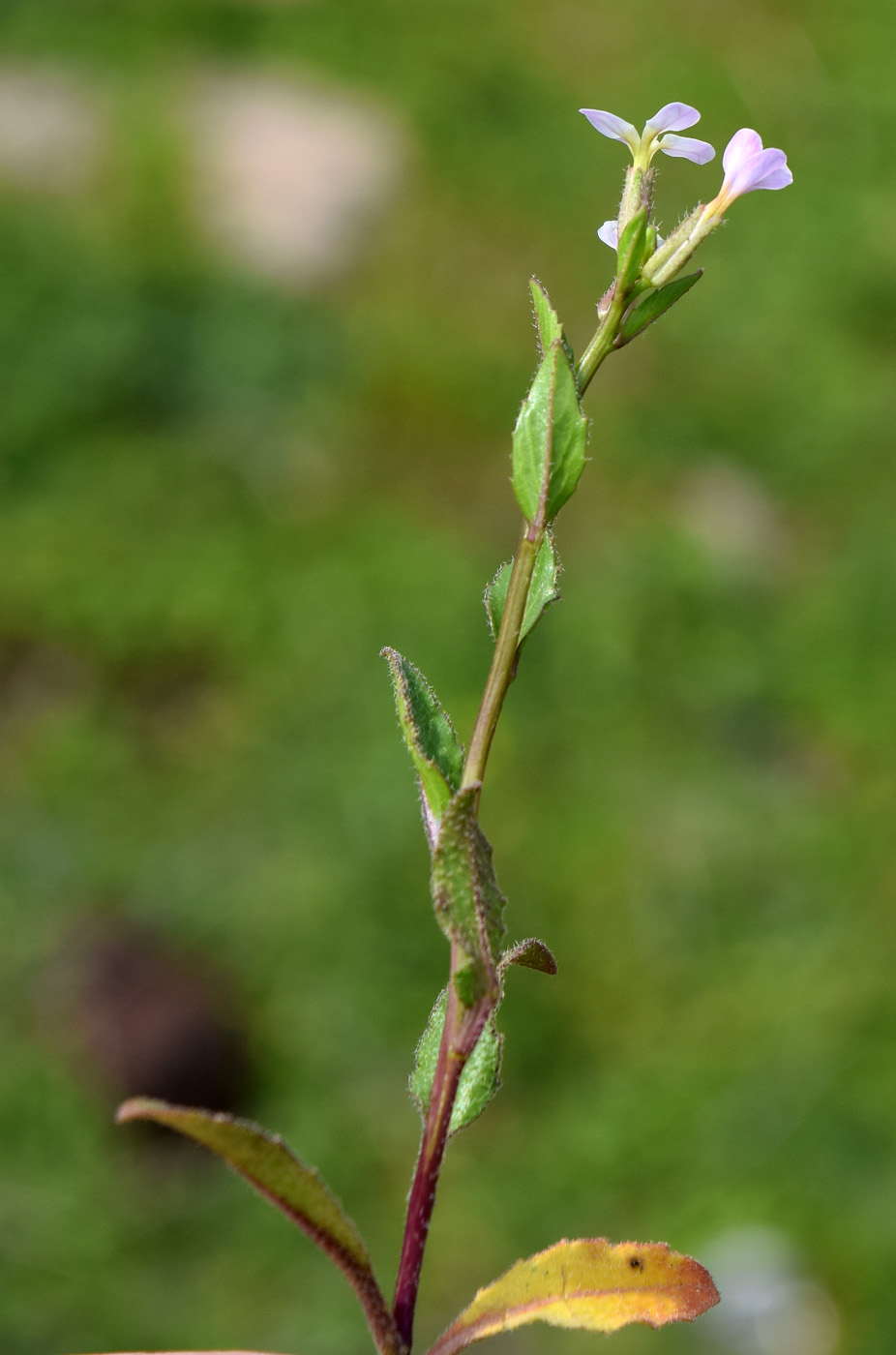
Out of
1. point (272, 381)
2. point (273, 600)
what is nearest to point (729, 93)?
point (272, 381)

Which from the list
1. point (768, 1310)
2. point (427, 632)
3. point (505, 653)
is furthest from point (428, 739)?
point (427, 632)

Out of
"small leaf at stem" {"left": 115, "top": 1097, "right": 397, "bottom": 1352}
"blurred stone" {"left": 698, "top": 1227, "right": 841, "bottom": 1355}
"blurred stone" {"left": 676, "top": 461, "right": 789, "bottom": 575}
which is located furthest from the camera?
"blurred stone" {"left": 676, "top": 461, "right": 789, "bottom": 575}

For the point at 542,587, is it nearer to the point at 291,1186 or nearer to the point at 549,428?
the point at 549,428

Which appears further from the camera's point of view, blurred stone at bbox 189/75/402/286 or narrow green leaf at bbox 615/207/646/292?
blurred stone at bbox 189/75/402/286

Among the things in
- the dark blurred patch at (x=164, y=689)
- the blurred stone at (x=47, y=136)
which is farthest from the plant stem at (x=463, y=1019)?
the blurred stone at (x=47, y=136)

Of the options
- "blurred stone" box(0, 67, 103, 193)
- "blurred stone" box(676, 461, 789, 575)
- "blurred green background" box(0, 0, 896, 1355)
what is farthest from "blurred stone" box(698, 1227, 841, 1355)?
"blurred stone" box(0, 67, 103, 193)

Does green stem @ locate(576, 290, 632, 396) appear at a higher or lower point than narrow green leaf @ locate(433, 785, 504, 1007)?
higher

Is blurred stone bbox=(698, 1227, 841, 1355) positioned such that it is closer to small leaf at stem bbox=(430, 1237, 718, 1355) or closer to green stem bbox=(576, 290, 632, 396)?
small leaf at stem bbox=(430, 1237, 718, 1355)
